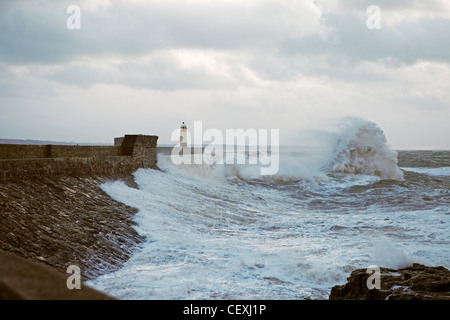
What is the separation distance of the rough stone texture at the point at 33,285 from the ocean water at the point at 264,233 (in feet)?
10.2

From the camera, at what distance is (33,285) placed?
1.57 meters

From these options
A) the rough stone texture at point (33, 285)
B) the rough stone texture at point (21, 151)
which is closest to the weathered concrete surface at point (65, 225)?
the rough stone texture at point (21, 151)

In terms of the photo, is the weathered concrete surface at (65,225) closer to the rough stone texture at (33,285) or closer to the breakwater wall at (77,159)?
the breakwater wall at (77,159)

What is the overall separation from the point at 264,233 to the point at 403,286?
15.3ft

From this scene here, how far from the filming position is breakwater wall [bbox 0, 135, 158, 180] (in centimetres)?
778

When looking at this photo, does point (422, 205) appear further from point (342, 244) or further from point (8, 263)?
point (8, 263)

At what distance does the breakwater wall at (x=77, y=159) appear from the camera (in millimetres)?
7777

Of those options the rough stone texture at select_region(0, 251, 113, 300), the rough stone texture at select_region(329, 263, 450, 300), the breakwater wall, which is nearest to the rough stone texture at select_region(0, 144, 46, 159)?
the breakwater wall

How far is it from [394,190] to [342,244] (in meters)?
9.53

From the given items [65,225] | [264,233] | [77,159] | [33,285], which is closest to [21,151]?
[77,159]

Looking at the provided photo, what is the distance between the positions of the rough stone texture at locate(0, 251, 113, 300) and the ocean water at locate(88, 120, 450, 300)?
309 centimetres

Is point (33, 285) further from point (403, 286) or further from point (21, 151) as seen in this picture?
point (21, 151)

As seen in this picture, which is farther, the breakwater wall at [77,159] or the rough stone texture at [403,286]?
the breakwater wall at [77,159]

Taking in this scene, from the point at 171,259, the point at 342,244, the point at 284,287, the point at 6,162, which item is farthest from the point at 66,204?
the point at 342,244
